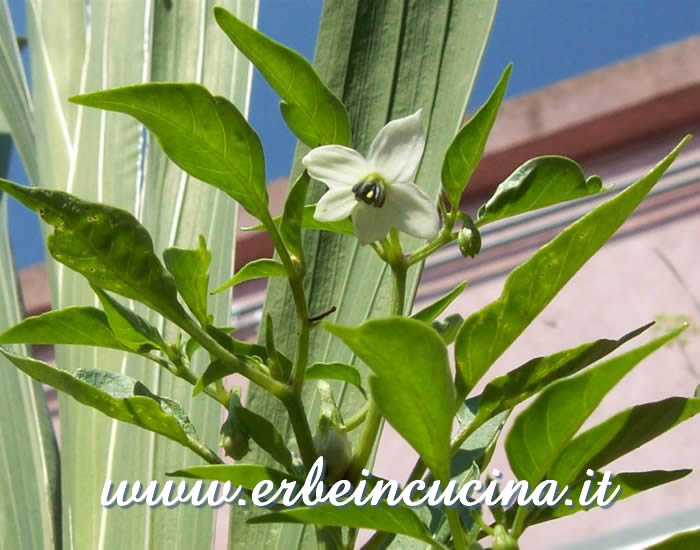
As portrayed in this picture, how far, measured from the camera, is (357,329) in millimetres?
158

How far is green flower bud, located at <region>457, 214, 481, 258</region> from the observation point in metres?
0.24

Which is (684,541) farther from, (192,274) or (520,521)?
(192,274)

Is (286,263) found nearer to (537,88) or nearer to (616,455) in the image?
(616,455)

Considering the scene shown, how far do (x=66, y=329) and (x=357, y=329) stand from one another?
0.12 m

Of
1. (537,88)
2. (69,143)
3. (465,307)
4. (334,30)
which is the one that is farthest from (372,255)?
(537,88)

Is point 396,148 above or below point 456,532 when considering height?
above

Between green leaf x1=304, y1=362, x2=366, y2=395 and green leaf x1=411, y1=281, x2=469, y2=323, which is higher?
green leaf x1=411, y1=281, x2=469, y2=323

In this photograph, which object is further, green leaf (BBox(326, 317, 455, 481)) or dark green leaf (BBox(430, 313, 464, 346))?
dark green leaf (BBox(430, 313, 464, 346))

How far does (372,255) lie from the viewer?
35 centimetres

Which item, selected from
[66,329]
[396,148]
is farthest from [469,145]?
[66,329]

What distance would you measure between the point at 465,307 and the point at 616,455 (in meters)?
1.28

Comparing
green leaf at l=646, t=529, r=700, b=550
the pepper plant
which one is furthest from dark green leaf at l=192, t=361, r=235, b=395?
green leaf at l=646, t=529, r=700, b=550

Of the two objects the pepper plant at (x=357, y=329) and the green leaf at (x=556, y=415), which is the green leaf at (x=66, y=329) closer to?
the pepper plant at (x=357, y=329)

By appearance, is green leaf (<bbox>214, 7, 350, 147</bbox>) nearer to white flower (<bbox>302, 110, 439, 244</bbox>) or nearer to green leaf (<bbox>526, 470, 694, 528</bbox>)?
white flower (<bbox>302, 110, 439, 244</bbox>)
